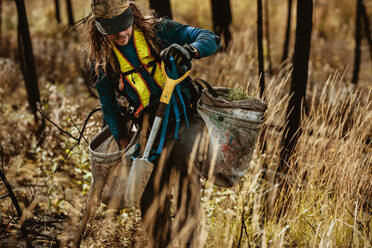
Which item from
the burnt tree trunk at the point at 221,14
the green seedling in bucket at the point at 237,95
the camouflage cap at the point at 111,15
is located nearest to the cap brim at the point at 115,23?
the camouflage cap at the point at 111,15

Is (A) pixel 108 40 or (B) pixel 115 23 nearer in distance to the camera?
(B) pixel 115 23

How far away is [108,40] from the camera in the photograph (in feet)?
6.52

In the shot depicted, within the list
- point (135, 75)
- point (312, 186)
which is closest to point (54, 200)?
point (135, 75)

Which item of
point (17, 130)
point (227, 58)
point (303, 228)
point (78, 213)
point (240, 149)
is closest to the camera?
point (240, 149)

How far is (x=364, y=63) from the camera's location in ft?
31.1

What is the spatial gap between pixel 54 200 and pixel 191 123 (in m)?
1.98

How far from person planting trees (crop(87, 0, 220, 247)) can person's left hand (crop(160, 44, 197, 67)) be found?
1.5 inches

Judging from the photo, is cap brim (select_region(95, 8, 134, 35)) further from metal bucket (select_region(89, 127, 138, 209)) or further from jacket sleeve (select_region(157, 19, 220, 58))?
metal bucket (select_region(89, 127, 138, 209))

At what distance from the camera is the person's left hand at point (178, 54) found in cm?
173

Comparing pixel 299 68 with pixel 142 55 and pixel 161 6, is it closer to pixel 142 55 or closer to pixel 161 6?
pixel 142 55

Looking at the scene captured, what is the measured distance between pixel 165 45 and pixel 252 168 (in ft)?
4.26

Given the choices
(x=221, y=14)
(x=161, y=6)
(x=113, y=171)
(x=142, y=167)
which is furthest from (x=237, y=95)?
(x=221, y=14)

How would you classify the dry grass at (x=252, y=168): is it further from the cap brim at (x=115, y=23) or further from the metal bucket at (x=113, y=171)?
the cap brim at (x=115, y=23)

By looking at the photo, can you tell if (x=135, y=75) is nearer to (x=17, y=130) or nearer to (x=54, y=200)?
(x=54, y=200)
